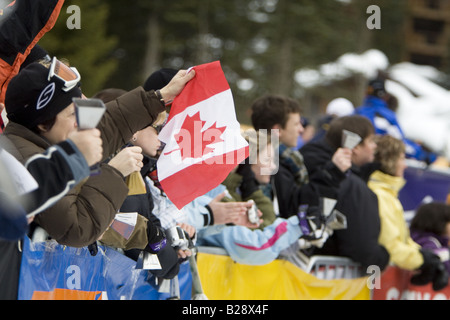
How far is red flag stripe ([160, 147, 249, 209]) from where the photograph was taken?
318 centimetres

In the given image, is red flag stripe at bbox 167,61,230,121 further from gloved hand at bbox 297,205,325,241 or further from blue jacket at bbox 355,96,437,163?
blue jacket at bbox 355,96,437,163

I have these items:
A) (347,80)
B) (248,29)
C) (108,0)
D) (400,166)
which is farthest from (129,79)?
(400,166)

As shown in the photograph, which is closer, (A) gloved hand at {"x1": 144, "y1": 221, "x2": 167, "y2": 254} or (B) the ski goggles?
(B) the ski goggles

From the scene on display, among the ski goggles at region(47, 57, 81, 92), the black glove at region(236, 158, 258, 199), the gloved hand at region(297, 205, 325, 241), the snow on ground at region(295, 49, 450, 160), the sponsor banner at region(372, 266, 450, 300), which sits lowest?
the sponsor banner at region(372, 266, 450, 300)

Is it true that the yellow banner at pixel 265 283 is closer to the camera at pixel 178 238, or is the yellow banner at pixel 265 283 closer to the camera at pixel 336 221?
the camera at pixel 336 221

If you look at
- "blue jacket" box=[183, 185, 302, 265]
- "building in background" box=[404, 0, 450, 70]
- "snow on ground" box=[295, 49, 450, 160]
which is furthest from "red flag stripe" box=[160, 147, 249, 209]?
"building in background" box=[404, 0, 450, 70]

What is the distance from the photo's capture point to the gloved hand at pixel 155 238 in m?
3.48

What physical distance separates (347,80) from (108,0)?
15.8 m

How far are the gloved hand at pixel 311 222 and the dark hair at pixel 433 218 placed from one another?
188 centimetres

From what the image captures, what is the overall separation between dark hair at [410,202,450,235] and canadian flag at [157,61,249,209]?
144 inches

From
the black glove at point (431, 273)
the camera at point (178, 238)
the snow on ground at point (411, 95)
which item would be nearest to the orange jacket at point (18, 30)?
the camera at point (178, 238)

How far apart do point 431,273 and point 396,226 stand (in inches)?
20.6

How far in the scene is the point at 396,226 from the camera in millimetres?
5676
